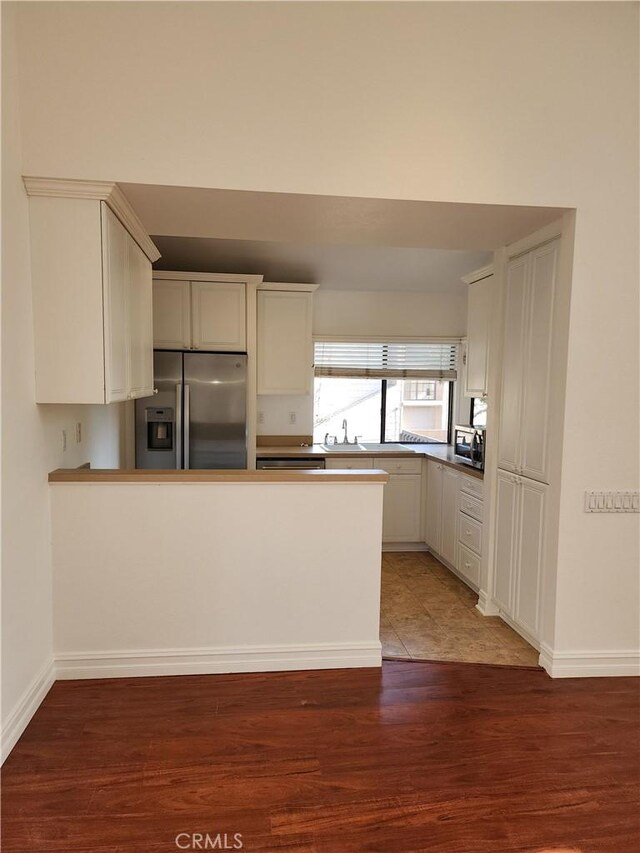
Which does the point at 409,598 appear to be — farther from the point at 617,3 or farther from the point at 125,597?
the point at 617,3

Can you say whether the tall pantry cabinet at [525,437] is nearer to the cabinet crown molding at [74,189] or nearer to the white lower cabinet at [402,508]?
the white lower cabinet at [402,508]

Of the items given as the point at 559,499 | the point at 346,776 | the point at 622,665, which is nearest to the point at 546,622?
the point at 622,665

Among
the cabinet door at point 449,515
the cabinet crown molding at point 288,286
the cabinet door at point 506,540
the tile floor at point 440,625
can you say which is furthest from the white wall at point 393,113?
the cabinet crown molding at point 288,286

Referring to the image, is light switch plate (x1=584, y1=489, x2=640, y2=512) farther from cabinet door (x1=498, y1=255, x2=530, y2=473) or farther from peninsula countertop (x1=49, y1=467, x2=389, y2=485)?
peninsula countertop (x1=49, y1=467, x2=389, y2=485)

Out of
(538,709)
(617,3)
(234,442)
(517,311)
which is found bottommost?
(538,709)

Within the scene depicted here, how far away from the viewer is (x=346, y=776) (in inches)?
75.7

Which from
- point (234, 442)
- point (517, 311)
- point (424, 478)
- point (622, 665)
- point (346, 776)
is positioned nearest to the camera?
point (346, 776)

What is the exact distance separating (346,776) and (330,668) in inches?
29.9

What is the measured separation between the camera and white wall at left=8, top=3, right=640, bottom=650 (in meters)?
2.17

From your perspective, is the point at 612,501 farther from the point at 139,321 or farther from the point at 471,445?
the point at 139,321

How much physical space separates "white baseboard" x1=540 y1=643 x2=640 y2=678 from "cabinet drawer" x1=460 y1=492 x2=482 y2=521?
3.48 feet

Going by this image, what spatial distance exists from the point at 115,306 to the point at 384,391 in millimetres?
3314

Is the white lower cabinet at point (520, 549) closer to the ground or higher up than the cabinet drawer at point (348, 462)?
closer to the ground

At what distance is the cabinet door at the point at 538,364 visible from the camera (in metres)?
2.74
